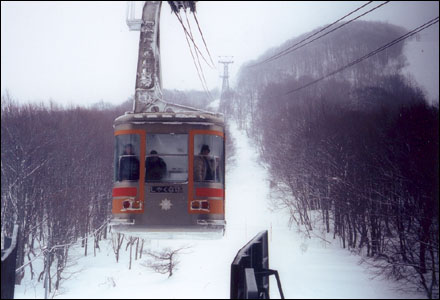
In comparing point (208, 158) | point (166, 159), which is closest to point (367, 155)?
point (208, 158)

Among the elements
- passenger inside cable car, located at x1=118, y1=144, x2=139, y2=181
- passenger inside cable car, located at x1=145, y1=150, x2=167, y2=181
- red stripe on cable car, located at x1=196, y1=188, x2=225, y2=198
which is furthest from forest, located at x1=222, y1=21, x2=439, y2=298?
passenger inside cable car, located at x1=118, y1=144, x2=139, y2=181

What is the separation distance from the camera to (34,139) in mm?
19422

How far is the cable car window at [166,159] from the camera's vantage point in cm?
692

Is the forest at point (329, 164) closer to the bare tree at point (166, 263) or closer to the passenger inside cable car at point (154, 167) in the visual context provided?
the bare tree at point (166, 263)

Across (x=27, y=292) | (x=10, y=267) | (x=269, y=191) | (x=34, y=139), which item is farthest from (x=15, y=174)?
(x=269, y=191)

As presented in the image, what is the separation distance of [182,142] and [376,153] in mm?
13833

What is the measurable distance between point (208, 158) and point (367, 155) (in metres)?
14.8

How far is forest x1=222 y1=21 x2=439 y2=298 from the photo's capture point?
1359 cm

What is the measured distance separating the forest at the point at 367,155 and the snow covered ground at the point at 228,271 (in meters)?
1.04

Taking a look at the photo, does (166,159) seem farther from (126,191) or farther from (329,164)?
(329,164)

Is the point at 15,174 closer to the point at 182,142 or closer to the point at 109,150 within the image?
the point at 109,150

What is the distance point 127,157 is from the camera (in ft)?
23.1

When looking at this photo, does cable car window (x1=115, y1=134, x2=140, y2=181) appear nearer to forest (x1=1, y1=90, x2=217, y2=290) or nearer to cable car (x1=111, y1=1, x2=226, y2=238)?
cable car (x1=111, y1=1, x2=226, y2=238)

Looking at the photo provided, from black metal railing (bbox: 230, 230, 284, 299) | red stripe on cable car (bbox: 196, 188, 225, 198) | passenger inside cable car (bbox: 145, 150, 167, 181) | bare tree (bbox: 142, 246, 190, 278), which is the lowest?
bare tree (bbox: 142, 246, 190, 278)
